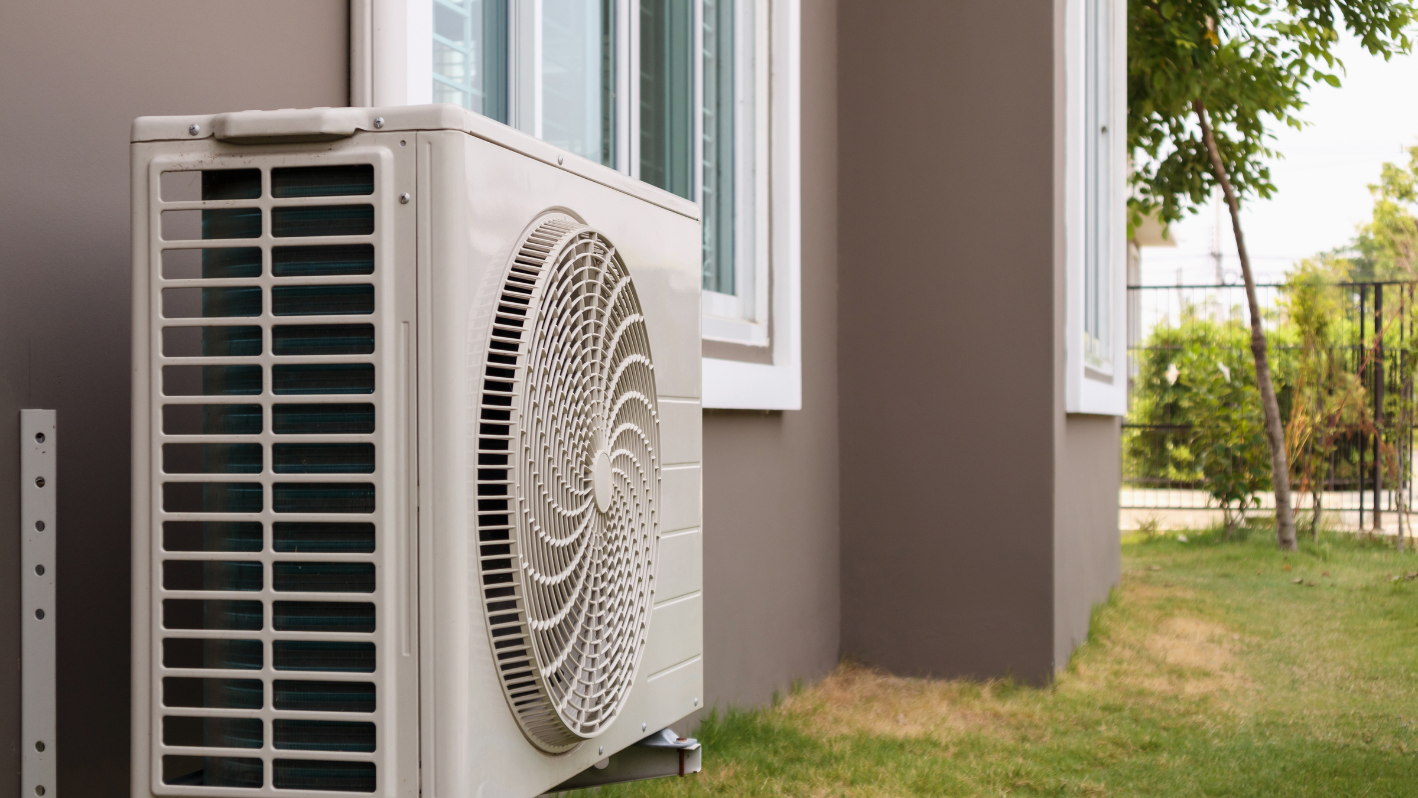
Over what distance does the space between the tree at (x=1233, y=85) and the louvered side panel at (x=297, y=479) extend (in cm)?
689

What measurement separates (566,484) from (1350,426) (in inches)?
373

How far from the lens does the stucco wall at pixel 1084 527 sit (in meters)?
4.37

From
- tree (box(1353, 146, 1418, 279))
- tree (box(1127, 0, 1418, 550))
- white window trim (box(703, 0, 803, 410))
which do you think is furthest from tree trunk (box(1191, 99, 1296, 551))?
white window trim (box(703, 0, 803, 410))

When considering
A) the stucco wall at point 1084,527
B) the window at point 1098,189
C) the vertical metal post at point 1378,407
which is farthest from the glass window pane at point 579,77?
the vertical metal post at point 1378,407

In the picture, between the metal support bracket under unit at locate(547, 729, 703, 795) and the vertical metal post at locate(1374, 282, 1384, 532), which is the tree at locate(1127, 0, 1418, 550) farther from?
the metal support bracket under unit at locate(547, 729, 703, 795)

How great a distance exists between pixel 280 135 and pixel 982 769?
8.82 feet

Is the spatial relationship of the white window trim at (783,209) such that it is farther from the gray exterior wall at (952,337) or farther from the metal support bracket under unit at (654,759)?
the metal support bracket under unit at (654,759)

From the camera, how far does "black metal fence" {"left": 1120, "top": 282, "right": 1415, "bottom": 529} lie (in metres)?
9.50

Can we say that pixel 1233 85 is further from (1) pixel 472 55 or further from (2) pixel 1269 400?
(1) pixel 472 55

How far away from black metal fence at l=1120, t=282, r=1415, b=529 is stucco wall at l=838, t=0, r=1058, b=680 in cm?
567

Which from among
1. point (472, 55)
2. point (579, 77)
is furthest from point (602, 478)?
point (579, 77)

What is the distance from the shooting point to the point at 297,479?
1153 mm

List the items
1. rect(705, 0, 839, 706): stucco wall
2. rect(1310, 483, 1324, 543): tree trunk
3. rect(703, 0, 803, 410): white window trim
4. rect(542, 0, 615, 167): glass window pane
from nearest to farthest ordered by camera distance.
Answer: rect(542, 0, 615, 167): glass window pane < rect(705, 0, 839, 706): stucco wall < rect(703, 0, 803, 410): white window trim < rect(1310, 483, 1324, 543): tree trunk

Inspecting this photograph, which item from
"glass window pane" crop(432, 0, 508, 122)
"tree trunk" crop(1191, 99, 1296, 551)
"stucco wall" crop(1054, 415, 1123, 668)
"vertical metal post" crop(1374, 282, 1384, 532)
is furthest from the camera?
"vertical metal post" crop(1374, 282, 1384, 532)
